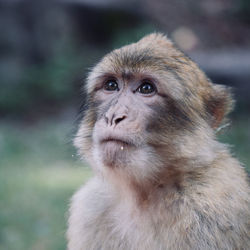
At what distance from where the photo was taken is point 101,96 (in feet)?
13.8

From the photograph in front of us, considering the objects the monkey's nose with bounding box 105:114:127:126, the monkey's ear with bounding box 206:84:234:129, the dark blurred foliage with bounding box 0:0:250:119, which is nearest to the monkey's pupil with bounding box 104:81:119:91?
the monkey's nose with bounding box 105:114:127:126

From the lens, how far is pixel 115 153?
3.75 metres

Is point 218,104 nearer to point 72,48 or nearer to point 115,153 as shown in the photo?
point 115,153

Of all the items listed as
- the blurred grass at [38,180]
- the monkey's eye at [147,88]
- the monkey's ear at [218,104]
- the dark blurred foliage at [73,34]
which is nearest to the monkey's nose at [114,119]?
the monkey's eye at [147,88]

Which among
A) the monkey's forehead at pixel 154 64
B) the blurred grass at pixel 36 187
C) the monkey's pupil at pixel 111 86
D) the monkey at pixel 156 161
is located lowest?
the blurred grass at pixel 36 187

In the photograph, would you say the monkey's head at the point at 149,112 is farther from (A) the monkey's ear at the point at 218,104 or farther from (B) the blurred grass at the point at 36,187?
(B) the blurred grass at the point at 36,187

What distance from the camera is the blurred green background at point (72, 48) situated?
11.4 metres

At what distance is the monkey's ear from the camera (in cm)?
416

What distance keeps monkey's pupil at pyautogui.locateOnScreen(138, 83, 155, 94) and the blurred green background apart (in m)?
5.53

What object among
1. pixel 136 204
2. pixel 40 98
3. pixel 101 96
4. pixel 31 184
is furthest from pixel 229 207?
pixel 40 98

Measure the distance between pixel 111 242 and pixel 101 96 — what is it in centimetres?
103

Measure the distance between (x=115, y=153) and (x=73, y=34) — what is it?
10.8 meters

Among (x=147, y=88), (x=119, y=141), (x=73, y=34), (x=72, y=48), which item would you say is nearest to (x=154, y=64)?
(x=147, y=88)

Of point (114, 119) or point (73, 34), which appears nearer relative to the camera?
point (114, 119)
